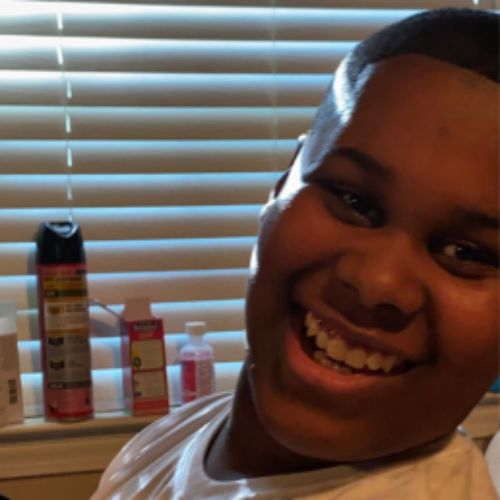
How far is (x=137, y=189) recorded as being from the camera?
1325mm

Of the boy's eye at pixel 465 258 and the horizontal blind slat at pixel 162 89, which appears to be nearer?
the boy's eye at pixel 465 258

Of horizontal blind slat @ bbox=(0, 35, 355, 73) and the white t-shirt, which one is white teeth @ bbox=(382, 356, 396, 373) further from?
horizontal blind slat @ bbox=(0, 35, 355, 73)

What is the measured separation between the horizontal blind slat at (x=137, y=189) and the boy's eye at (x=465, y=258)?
0.69 metres

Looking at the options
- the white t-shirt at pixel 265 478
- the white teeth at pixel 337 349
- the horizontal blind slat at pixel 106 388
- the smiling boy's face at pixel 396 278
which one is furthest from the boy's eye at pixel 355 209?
the horizontal blind slat at pixel 106 388

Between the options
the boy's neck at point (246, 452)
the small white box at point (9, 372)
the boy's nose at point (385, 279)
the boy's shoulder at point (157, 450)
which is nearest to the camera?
the boy's nose at point (385, 279)

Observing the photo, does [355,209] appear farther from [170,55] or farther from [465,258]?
[170,55]

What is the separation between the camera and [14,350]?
47.3 inches

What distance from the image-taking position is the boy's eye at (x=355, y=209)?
28.4 inches

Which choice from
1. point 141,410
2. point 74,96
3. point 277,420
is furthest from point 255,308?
point 74,96

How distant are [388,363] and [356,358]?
0.03m

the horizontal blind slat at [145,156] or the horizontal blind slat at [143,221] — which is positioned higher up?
the horizontal blind slat at [145,156]

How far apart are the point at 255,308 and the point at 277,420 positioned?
0.34 feet

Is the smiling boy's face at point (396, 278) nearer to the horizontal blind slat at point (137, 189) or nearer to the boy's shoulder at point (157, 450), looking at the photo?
the boy's shoulder at point (157, 450)

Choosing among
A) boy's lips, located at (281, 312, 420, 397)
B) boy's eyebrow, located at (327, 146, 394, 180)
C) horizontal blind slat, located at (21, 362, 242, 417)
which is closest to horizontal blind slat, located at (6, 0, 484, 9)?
horizontal blind slat, located at (21, 362, 242, 417)
